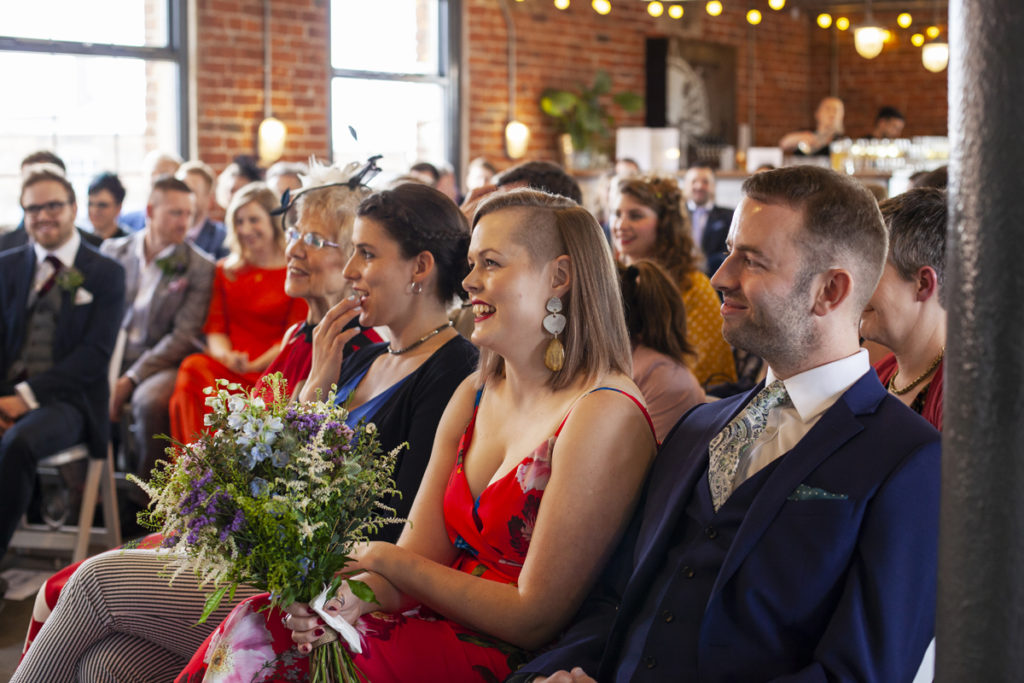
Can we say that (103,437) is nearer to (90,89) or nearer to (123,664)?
(123,664)

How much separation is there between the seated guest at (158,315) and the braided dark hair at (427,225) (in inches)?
107

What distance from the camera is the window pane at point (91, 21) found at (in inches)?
305

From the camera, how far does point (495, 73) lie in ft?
35.9

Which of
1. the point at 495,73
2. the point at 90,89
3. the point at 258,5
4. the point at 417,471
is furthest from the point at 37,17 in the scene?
the point at 417,471

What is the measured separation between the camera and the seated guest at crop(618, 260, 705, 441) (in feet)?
10.1

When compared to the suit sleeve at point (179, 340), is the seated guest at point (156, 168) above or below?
above

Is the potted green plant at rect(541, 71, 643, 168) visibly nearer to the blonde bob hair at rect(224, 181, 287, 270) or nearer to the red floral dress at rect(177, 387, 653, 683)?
the blonde bob hair at rect(224, 181, 287, 270)

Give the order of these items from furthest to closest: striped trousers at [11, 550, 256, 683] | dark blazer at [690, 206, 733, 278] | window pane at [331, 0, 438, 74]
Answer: window pane at [331, 0, 438, 74] < dark blazer at [690, 206, 733, 278] < striped trousers at [11, 550, 256, 683]

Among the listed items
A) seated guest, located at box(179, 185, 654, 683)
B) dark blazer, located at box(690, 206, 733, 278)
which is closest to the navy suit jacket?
seated guest, located at box(179, 185, 654, 683)

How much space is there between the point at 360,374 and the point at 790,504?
62.4 inches

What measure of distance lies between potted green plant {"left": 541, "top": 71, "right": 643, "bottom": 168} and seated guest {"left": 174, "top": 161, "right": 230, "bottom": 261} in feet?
16.6

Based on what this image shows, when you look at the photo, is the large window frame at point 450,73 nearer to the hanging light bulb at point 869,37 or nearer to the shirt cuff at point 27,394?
the hanging light bulb at point 869,37

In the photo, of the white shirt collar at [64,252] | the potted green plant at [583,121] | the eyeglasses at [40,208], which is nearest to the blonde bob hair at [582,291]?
the white shirt collar at [64,252]

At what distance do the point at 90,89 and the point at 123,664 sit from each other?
6.95 meters
